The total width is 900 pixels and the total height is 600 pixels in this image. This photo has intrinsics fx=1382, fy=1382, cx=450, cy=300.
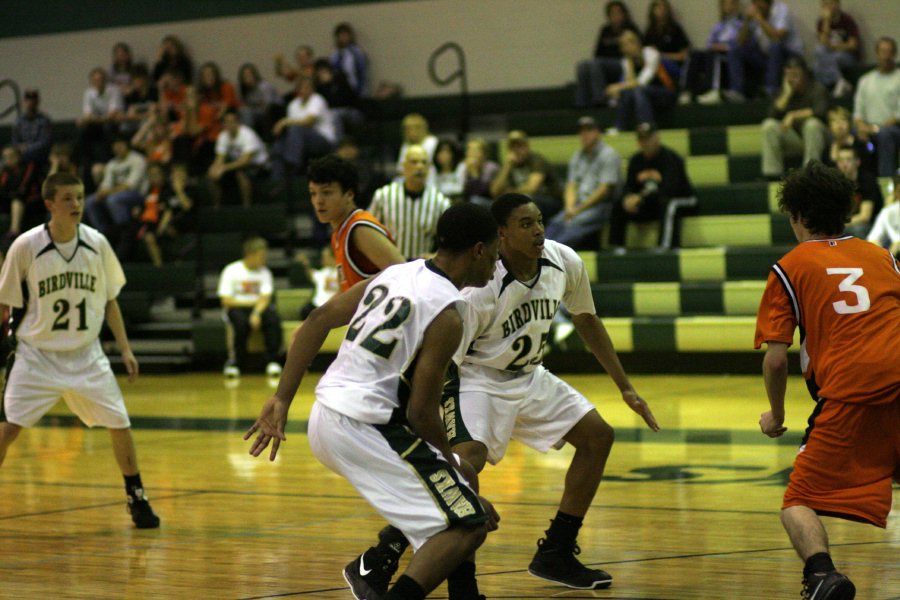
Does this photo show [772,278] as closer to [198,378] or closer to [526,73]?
[198,378]

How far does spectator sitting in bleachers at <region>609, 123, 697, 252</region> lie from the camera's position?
1276cm

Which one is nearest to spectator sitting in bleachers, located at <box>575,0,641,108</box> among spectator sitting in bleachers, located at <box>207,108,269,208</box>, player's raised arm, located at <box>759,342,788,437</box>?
spectator sitting in bleachers, located at <box>207,108,269,208</box>

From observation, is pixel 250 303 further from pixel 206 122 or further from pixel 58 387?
pixel 58 387

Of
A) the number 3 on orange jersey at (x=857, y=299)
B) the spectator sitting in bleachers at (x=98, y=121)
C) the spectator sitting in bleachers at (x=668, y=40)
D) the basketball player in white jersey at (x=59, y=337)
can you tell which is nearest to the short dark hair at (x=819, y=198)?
the number 3 on orange jersey at (x=857, y=299)

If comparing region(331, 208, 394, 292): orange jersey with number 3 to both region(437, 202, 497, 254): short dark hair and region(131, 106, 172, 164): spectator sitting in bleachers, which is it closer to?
region(437, 202, 497, 254): short dark hair

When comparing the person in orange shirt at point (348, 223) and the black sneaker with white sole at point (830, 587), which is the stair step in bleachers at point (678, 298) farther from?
the black sneaker with white sole at point (830, 587)

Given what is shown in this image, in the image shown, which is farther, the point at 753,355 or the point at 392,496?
the point at 753,355

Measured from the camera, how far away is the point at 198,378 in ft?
45.0

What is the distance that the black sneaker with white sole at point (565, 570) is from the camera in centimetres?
478

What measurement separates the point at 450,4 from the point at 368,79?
4.47ft

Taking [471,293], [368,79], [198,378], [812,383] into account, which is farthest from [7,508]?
[368,79]

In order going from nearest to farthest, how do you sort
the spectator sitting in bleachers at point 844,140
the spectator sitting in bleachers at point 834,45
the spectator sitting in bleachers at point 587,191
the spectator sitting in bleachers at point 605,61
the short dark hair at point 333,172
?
the short dark hair at point 333,172 → the spectator sitting in bleachers at point 844,140 → the spectator sitting in bleachers at point 587,191 → the spectator sitting in bleachers at point 834,45 → the spectator sitting in bleachers at point 605,61

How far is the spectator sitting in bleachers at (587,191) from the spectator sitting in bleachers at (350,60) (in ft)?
13.2

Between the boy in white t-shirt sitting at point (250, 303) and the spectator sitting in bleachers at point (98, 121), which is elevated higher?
the spectator sitting in bleachers at point (98, 121)
